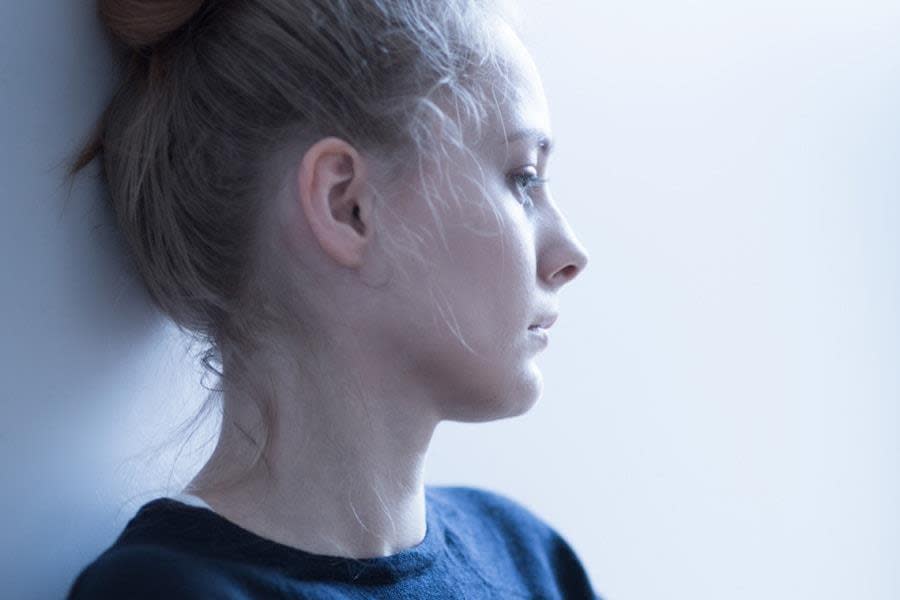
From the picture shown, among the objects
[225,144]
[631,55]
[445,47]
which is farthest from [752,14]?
[225,144]

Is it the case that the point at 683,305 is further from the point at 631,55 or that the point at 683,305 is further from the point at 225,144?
the point at 225,144

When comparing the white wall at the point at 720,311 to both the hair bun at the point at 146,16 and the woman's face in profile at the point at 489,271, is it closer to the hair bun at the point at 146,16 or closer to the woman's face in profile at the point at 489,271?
the woman's face in profile at the point at 489,271

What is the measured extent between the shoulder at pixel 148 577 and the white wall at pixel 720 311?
0.43m

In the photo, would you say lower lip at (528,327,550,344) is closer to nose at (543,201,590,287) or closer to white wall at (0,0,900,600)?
nose at (543,201,590,287)

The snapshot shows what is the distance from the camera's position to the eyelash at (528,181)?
3.00 feet

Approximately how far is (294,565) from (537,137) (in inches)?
13.5

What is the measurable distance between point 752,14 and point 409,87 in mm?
592

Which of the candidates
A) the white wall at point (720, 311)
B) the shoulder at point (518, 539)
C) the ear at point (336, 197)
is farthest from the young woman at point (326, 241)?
the white wall at point (720, 311)

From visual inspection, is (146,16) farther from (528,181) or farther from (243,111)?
(528,181)

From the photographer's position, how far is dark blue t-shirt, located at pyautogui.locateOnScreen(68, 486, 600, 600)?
2.62ft

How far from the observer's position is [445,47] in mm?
876

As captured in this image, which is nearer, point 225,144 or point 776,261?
point 225,144

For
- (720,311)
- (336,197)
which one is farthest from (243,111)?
(720,311)

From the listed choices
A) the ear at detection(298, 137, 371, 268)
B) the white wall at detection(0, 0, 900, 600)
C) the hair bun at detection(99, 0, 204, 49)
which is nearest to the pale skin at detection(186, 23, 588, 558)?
the ear at detection(298, 137, 371, 268)
